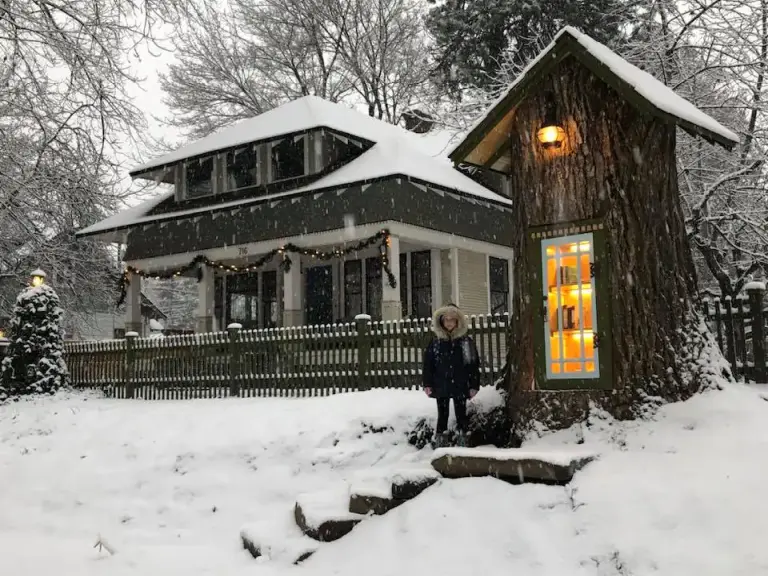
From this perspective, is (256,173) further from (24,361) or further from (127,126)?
(127,126)

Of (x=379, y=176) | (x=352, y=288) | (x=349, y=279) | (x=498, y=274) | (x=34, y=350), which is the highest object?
(x=379, y=176)

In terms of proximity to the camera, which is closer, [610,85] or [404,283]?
[610,85]

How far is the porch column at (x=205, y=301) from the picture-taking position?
20.2m

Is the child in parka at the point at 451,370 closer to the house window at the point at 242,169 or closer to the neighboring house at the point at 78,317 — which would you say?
the house window at the point at 242,169

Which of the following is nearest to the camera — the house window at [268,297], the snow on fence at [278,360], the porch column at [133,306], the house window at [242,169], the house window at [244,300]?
the snow on fence at [278,360]

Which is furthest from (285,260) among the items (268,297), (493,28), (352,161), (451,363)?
(493,28)

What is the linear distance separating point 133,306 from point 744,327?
1710 cm

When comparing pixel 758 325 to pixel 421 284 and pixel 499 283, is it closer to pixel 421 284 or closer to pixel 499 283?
pixel 421 284

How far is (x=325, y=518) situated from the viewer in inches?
256

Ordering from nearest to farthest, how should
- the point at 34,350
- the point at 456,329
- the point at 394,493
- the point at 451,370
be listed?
the point at 394,493, the point at 451,370, the point at 456,329, the point at 34,350

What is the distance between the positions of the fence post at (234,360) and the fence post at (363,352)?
2527mm

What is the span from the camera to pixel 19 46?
8.36 m

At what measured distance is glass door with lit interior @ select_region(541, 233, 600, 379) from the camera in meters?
7.60

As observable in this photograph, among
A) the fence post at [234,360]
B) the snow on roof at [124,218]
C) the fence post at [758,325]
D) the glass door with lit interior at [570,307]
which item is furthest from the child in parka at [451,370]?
the snow on roof at [124,218]
